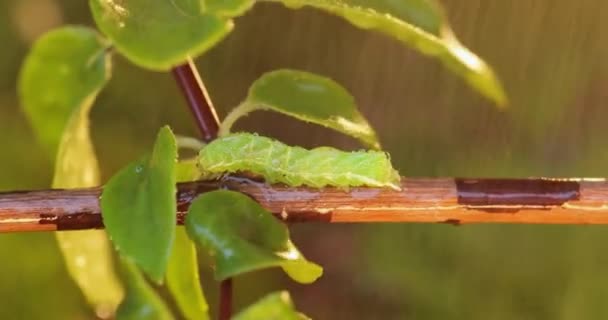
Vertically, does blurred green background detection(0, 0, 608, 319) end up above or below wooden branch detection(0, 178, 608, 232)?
below

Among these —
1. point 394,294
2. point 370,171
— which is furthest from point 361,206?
point 394,294

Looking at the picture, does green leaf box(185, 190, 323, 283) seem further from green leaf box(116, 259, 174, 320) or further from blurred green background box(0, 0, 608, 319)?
blurred green background box(0, 0, 608, 319)

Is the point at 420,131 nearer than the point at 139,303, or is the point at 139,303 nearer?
the point at 139,303

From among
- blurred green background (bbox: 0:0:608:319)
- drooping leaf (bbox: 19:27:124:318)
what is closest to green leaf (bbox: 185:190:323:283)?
drooping leaf (bbox: 19:27:124:318)

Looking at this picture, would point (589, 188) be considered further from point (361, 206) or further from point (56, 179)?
point (56, 179)

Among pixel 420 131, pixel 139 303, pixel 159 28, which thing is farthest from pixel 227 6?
pixel 420 131

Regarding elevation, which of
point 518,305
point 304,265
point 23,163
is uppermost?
point 304,265

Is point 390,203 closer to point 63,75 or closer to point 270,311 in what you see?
point 270,311
